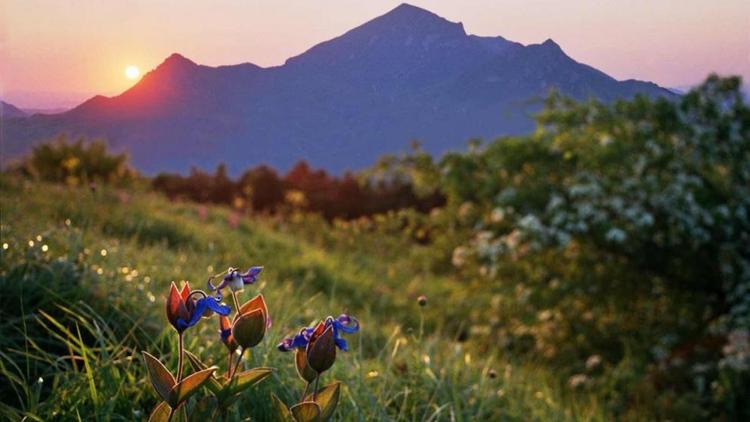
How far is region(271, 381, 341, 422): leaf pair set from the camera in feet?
4.95

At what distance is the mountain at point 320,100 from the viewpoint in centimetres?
352

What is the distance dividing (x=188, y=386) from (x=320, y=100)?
242cm

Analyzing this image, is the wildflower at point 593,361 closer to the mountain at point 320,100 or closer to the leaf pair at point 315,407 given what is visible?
the mountain at point 320,100

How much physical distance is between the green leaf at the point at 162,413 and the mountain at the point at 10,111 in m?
2.70

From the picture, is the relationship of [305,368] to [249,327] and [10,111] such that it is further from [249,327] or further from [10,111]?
[10,111]

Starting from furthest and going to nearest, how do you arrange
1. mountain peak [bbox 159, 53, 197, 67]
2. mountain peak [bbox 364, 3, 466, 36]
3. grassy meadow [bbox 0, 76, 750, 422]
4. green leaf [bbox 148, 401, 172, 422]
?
grassy meadow [bbox 0, 76, 750, 422] → mountain peak [bbox 159, 53, 197, 67] → mountain peak [bbox 364, 3, 466, 36] → green leaf [bbox 148, 401, 172, 422]

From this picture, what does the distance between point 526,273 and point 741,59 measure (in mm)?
2032

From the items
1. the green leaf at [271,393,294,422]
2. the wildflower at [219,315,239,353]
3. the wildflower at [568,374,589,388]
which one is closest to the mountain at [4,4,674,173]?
the wildflower at [568,374,589,388]

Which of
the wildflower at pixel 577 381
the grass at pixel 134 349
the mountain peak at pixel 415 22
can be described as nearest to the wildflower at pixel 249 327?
the grass at pixel 134 349

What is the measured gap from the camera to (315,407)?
59.2 inches

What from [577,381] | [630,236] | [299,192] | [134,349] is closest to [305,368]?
[134,349]

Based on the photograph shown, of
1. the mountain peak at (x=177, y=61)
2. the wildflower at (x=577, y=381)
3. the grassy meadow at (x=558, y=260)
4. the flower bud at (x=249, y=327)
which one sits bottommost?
the wildflower at (x=577, y=381)

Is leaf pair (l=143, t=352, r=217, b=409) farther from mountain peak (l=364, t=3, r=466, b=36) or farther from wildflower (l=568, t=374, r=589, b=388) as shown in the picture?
wildflower (l=568, t=374, r=589, b=388)

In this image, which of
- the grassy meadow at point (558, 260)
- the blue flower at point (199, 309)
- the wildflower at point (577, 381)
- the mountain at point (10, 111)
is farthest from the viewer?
the wildflower at point (577, 381)
